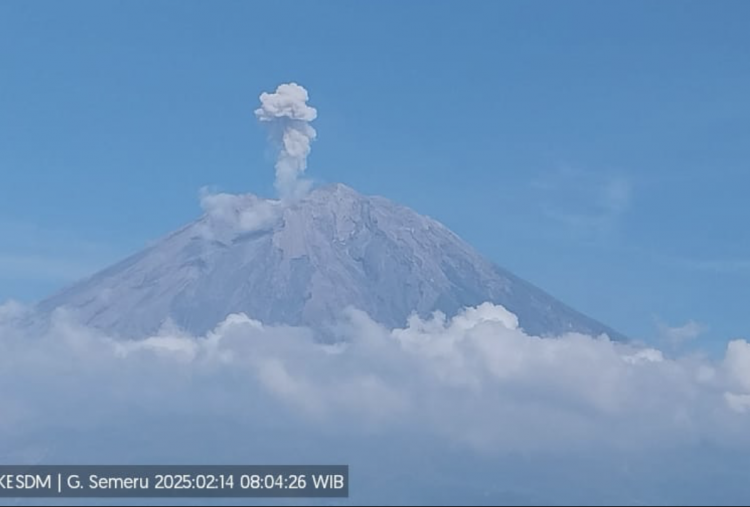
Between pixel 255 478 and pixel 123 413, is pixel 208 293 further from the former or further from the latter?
pixel 255 478

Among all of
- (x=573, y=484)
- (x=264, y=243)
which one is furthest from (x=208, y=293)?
(x=573, y=484)

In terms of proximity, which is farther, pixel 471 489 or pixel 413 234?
pixel 413 234

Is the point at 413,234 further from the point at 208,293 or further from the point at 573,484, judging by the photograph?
the point at 573,484

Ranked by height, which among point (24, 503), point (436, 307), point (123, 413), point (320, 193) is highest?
point (320, 193)

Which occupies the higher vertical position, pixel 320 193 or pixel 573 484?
pixel 320 193

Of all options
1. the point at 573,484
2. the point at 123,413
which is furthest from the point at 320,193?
the point at 573,484

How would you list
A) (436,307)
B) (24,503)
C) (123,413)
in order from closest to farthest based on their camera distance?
(24,503) < (123,413) < (436,307)

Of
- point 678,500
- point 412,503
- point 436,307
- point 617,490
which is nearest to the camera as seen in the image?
point 412,503
